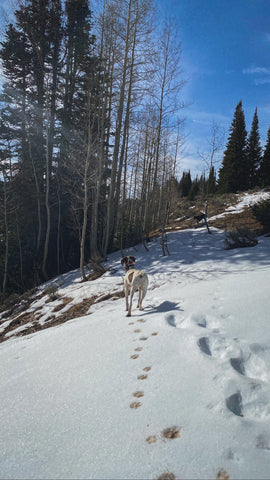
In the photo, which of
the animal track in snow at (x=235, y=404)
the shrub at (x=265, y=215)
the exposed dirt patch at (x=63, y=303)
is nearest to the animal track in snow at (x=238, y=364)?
the animal track in snow at (x=235, y=404)

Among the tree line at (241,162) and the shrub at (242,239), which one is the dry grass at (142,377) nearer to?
the shrub at (242,239)

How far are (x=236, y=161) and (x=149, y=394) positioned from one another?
2888 centimetres

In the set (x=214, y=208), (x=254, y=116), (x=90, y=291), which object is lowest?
(x=90, y=291)

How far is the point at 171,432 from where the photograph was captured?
1.77 metres

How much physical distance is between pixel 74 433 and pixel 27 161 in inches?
657

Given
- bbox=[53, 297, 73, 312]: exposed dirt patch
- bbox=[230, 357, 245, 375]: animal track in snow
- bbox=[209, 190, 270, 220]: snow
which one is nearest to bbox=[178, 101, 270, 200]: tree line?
bbox=[209, 190, 270, 220]: snow

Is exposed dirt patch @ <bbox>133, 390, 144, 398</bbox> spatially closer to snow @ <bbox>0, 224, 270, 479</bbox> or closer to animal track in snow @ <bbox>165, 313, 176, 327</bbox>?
snow @ <bbox>0, 224, 270, 479</bbox>

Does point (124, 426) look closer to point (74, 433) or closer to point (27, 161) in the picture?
point (74, 433)

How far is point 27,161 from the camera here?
15.2 metres

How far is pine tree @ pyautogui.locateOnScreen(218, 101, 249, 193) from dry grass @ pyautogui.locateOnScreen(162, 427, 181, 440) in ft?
90.9

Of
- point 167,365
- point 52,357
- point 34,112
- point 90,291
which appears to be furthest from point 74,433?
point 34,112

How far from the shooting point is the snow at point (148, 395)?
158 cm

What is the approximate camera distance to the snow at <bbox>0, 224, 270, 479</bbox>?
62.1 inches

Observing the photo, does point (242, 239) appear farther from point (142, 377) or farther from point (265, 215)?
point (142, 377)
